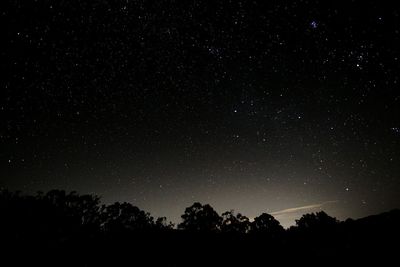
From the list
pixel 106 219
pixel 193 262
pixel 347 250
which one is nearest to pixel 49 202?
pixel 106 219

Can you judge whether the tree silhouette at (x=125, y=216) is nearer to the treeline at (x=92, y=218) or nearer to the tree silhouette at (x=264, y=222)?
the treeline at (x=92, y=218)

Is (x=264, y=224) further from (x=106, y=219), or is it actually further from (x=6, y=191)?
(x=6, y=191)

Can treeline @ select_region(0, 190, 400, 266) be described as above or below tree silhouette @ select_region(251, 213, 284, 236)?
below

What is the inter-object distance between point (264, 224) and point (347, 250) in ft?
119

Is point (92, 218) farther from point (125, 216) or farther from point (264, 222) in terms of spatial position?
point (264, 222)

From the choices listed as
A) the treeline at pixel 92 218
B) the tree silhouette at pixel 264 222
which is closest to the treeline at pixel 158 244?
the treeline at pixel 92 218

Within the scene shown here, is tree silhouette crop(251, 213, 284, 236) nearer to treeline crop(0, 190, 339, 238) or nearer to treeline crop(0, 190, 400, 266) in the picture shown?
treeline crop(0, 190, 339, 238)

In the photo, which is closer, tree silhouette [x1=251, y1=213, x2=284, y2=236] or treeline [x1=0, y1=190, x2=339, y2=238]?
treeline [x1=0, y1=190, x2=339, y2=238]

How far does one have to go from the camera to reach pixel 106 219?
4734 centimetres

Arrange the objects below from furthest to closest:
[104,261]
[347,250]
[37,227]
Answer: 1. [37,227]
2. [104,261]
3. [347,250]

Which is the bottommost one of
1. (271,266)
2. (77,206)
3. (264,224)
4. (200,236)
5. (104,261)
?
(271,266)

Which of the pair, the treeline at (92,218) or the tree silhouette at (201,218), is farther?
the tree silhouette at (201,218)

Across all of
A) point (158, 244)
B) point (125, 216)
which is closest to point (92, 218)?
point (125, 216)

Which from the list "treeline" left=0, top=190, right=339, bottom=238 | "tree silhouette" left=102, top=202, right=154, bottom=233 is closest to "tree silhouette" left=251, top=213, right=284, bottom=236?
"treeline" left=0, top=190, right=339, bottom=238
